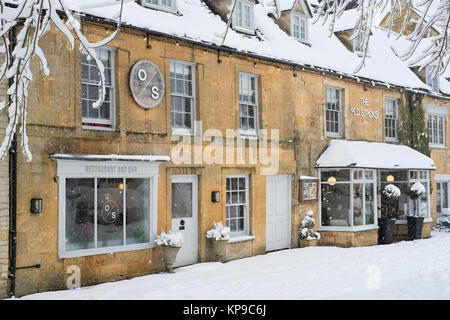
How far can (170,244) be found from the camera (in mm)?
11664

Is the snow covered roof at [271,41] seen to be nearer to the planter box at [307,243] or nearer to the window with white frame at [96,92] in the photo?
the window with white frame at [96,92]

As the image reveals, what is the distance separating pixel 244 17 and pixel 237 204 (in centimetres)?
578

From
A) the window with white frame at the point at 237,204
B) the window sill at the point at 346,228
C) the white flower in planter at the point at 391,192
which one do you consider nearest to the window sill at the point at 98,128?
the window with white frame at the point at 237,204

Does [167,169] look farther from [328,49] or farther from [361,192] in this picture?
[328,49]

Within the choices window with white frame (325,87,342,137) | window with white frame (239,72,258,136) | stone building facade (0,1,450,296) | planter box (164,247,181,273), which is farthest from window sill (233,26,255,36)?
planter box (164,247,181,273)

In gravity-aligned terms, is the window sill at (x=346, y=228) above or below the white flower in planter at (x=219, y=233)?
below

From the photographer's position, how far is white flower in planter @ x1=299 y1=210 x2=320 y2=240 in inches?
612

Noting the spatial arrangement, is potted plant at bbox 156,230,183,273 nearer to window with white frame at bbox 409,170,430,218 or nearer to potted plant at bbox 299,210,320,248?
potted plant at bbox 299,210,320,248

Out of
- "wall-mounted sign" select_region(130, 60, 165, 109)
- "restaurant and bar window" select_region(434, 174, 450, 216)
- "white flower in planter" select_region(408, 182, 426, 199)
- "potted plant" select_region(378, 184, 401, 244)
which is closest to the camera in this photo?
"wall-mounted sign" select_region(130, 60, 165, 109)

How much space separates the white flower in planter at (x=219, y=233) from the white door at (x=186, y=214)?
377 millimetres

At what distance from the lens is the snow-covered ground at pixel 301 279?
954 cm

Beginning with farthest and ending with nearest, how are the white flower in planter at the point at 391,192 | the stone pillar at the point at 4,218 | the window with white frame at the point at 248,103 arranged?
the white flower in planter at the point at 391,192 → the window with white frame at the point at 248,103 → the stone pillar at the point at 4,218

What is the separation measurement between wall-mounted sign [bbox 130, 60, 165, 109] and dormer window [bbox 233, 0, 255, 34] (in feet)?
12.6

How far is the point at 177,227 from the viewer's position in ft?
41.5
